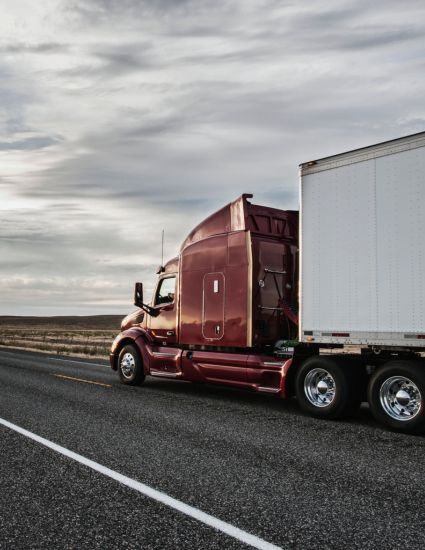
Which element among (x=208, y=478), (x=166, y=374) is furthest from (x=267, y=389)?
(x=208, y=478)

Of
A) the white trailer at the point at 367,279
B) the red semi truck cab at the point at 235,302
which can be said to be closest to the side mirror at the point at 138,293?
the red semi truck cab at the point at 235,302

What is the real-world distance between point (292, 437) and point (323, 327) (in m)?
2.02

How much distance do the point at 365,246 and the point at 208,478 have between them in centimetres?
440

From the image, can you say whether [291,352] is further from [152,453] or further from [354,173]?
[152,453]

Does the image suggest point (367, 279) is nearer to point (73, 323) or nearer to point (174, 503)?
point (174, 503)

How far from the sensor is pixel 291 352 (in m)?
9.88

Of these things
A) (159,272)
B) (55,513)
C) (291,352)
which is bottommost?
(55,513)

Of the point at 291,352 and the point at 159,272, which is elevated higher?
the point at 159,272

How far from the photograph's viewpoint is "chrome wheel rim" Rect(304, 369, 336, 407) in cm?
880

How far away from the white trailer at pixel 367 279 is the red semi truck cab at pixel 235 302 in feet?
3.65

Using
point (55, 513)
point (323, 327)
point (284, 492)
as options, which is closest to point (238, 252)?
point (323, 327)

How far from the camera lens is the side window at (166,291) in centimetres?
1263

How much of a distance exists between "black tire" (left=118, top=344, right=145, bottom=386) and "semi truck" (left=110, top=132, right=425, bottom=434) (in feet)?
2.62

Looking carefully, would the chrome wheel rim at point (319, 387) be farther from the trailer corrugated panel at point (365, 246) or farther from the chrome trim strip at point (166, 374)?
the chrome trim strip at point (166, 374)
